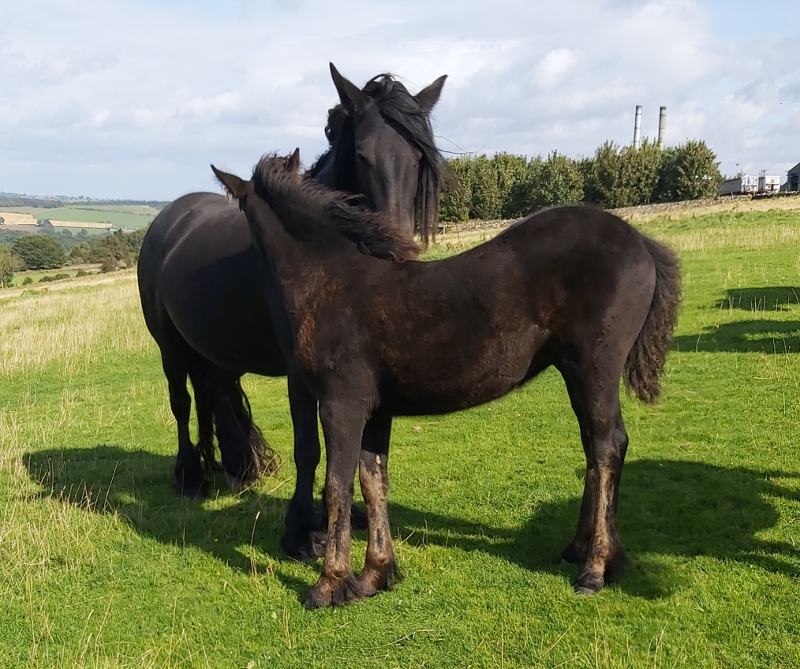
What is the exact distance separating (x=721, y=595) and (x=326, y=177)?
3.46m

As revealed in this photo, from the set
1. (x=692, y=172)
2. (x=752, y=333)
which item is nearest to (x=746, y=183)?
(x=692, y=172)

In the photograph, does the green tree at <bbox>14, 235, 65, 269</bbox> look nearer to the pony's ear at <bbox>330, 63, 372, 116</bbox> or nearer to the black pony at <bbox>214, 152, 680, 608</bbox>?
the pony's ear at <bbox>330, 63, 372, 116</bbox>

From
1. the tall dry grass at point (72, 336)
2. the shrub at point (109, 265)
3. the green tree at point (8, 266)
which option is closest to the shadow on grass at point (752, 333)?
the tall dry grass at point (72, 336)

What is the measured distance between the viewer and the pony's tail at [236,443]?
6191mm

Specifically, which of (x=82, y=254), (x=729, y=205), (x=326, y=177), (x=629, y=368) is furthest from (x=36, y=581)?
(x=82, y=254)

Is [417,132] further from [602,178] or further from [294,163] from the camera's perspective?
[602,178]

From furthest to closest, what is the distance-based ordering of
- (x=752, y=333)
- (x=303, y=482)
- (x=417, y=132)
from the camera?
(x=752, y=333) → (x=303, y=482) → (x=417, y=132)

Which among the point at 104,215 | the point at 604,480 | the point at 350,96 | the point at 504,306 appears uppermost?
the point at 104,215

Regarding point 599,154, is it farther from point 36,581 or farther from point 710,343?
point 36,581

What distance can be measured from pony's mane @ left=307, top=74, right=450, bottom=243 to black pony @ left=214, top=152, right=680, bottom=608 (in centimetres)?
72

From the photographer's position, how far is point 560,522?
4.81 metres

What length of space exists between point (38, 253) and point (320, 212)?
74.9 meters

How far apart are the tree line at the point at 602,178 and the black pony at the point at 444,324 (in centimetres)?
5031

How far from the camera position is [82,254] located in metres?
69.9
